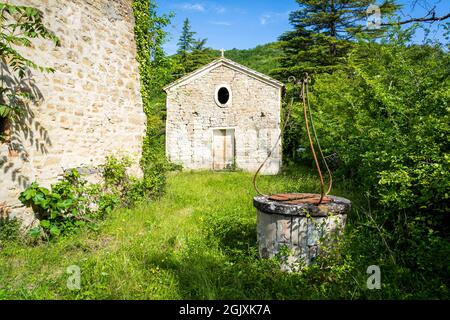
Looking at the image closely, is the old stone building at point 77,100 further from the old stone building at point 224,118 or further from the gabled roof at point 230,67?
the gabled roof at point 230,67

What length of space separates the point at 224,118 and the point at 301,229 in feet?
32.5

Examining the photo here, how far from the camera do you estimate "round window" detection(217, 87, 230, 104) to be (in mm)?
12909

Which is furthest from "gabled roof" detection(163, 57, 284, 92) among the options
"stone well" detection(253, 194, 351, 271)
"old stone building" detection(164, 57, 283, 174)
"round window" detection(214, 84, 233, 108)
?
"stone well" detection(253, 194, 351, 271)

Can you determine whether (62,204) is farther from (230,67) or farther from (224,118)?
(230,67)

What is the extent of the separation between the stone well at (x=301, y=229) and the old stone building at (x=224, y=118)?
9.05m

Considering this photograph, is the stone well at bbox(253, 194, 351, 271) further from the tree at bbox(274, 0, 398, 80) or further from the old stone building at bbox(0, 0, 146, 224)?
the tree at bbox(274, 0, 398, 80)

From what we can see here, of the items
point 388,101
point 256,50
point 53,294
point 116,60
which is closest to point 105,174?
point 116,60

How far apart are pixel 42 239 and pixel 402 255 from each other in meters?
4.97

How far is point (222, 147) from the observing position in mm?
12734

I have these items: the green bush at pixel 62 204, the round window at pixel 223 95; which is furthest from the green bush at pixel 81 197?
the round window at pixel 223 95

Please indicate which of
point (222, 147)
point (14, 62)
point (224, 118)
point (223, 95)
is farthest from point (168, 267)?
point (223, 95)

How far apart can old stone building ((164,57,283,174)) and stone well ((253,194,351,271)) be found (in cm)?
905

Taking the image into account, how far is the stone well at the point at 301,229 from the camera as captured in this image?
3.15 meters
